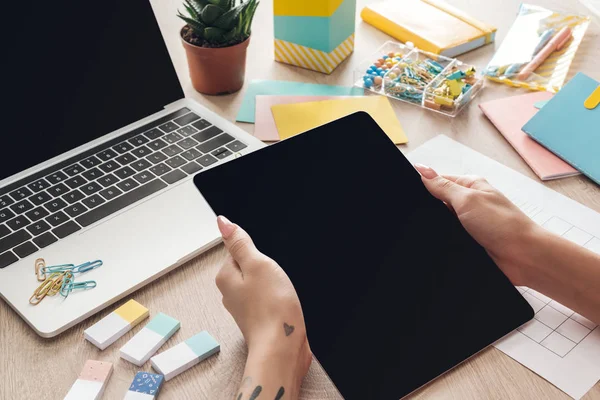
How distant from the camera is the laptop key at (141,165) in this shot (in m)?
0.91

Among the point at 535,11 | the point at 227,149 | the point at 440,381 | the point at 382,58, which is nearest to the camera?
the point at 440,381

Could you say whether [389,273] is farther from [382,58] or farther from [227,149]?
[382,58]

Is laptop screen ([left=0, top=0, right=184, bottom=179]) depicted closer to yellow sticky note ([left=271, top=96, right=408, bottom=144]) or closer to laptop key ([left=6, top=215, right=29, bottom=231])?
laptop key ([left=6, top=215, right=29, bottom=231])

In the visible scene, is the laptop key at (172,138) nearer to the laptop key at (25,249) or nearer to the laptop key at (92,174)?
the laptop key at (92,174)

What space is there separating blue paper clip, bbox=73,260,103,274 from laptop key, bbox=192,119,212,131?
0.32 meters

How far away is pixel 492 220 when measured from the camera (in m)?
0.75

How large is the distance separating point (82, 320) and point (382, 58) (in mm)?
777

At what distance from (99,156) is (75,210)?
0.13 meters

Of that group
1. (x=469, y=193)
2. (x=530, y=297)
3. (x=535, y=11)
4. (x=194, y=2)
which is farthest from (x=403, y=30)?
(x=530, y=297)

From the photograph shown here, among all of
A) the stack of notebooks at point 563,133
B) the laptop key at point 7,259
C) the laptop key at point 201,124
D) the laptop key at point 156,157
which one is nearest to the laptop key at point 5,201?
the laptop key at point 7,259

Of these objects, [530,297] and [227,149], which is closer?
[530,297]

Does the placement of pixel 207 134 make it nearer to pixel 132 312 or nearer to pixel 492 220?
pixel 132 312

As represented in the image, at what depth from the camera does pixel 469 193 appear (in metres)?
0.77

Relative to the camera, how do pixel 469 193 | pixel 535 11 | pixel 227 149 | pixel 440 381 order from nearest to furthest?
Result: 1. pixel 440 381
2. pixel 469 193
3. pixel 227 149
4. pixel 535 11
